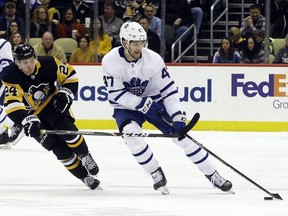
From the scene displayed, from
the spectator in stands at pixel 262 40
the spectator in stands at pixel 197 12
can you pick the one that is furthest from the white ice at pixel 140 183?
the spectator in stands at pixel 197 12

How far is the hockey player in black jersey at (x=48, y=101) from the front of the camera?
313 inches

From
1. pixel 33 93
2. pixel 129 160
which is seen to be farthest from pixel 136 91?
pixel 129 160

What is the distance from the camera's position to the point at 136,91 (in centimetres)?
791

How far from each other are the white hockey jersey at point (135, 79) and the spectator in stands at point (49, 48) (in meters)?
5.85

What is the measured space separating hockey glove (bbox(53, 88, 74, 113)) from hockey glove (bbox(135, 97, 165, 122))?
0.53 m

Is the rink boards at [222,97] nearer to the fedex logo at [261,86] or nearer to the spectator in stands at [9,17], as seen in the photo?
the fedex logo at [261,86]

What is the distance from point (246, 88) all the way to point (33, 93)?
5.57 meters

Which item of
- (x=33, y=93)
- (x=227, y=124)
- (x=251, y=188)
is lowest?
(x=227, y=124)

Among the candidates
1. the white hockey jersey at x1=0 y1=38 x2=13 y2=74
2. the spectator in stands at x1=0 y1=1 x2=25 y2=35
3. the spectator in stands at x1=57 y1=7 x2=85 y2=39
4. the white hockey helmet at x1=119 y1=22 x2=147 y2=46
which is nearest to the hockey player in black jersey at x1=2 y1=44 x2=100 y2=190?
the white hockey helmet at x1=119 y1=22 x2=147 y2=46

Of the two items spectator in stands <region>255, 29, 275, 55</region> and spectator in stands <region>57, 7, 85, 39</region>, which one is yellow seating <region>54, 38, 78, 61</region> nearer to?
spectator in stands <region>57, 7, 85, 39</region>

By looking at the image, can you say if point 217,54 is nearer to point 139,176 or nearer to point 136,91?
point 139,176

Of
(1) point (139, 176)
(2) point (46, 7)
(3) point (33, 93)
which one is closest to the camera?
(3) point (33, 93)

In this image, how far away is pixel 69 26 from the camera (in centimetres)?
1434

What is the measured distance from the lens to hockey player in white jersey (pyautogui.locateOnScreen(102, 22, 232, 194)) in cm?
775
